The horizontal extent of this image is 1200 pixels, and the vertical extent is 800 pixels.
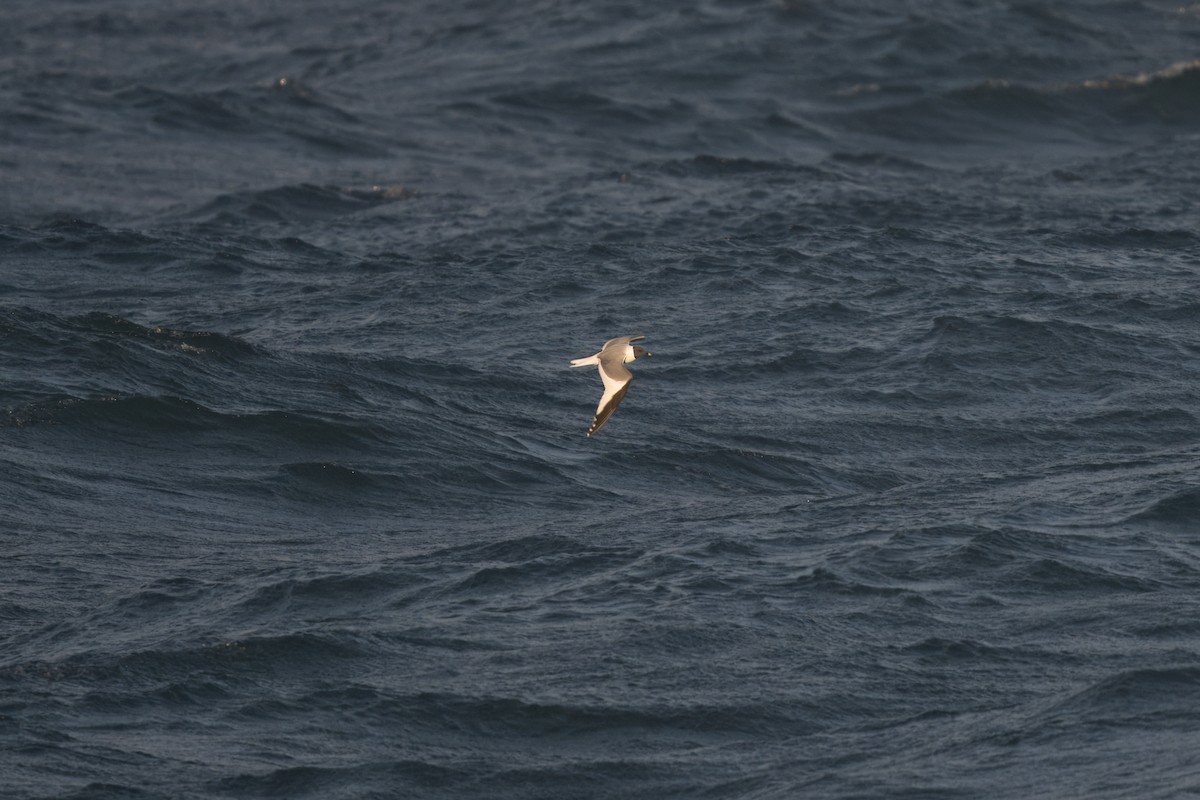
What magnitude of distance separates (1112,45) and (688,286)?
1959 centimetres

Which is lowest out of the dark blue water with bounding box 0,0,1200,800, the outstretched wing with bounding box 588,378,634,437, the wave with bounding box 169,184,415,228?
the dark blue water with bounding box 0,0,1200,800

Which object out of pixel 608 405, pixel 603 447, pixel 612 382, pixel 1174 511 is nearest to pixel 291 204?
pixel 603 447

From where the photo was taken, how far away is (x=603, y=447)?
18.8m

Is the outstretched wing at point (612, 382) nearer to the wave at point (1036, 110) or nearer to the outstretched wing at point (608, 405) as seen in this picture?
the outstretched wing at point (608, 405)

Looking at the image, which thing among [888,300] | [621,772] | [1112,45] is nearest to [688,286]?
A: [888,300]

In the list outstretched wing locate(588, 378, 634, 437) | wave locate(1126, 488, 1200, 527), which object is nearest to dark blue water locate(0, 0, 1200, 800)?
wave locate(1126, 488, 1200, 527)

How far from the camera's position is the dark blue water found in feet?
43.2

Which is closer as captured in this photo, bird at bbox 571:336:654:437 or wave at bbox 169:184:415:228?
bird at bbox 571:336:654:437

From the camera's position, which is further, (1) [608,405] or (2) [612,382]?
(2) [612,382]

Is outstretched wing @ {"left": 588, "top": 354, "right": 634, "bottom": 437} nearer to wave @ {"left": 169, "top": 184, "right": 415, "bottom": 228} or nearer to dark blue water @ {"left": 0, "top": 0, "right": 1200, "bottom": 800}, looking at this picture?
dark blue water @ {"left": 0, "top": 0, "right": 1200, "bottom": 800}

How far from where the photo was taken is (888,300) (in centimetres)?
2322

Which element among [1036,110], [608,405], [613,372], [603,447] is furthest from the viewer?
[1036,110]

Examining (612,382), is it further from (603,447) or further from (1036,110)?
(1036,110)

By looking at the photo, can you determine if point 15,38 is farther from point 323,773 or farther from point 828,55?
point 323,773
